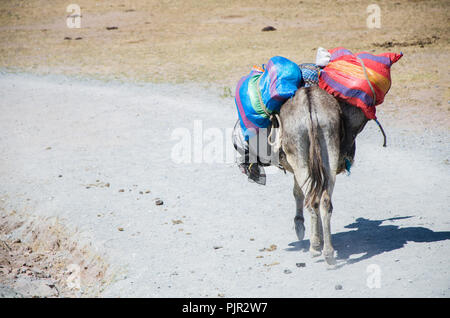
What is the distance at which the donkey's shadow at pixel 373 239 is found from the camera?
5.87 meters

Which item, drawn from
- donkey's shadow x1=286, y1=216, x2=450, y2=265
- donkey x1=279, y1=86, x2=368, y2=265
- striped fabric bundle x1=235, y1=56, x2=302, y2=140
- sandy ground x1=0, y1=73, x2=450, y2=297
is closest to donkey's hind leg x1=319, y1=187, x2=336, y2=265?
donkey x1=279, y1=86, x2=368, y2=265

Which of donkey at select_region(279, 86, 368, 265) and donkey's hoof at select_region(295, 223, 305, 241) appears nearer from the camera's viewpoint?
donkey at select_region(279, 86, 368, 265)

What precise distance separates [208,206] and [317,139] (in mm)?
2811

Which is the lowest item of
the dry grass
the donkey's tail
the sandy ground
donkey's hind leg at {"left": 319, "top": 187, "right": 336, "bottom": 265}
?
the dry grass

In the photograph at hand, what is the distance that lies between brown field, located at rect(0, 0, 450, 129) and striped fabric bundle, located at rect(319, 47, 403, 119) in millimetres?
6013

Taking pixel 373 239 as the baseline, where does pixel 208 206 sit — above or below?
below

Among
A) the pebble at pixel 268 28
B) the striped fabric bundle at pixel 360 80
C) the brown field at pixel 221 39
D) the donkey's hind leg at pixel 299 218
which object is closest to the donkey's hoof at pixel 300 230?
the donkey's hind leg at pixel 299 218

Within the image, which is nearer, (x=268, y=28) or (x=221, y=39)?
(x=221, y=39)

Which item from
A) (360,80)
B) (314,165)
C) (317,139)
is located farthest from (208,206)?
(360,80)

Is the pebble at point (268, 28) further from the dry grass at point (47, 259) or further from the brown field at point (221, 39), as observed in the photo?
the dry grass at point (47, 259)

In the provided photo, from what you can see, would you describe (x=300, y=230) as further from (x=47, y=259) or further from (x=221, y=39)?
(x=221, y=39)

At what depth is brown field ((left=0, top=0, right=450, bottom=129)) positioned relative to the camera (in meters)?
14.8

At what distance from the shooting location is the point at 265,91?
5539 mm

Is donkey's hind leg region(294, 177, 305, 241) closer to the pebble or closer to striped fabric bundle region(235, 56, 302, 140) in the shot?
striped fabric bundle region(235, 56, 302, 140)
